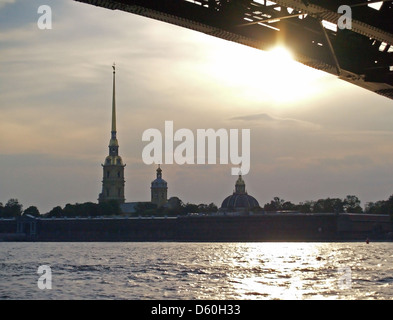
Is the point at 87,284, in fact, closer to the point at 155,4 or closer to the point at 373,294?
the point at 373,294

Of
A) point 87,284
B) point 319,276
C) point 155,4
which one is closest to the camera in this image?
point 155,4

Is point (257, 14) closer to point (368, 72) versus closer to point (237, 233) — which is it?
point (368, 72)

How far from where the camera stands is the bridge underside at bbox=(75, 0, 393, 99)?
1767cm

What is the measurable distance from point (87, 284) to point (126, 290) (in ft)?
14.5

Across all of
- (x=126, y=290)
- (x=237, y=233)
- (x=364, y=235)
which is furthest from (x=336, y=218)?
(x=126, y=290)

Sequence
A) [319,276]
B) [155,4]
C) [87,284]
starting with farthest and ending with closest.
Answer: [319,276] → [87,284] → [155,4]

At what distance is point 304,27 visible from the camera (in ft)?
67.1

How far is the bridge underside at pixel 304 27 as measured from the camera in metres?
17.7

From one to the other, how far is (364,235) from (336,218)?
236 inches

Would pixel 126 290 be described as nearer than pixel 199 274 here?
Yes

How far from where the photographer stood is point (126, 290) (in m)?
37.2
